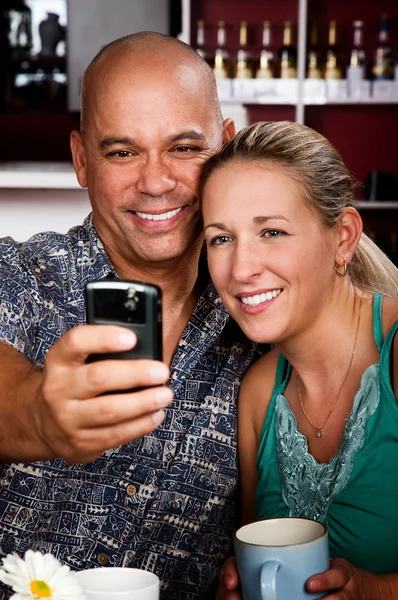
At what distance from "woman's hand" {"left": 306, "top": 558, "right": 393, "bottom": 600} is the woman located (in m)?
0.15

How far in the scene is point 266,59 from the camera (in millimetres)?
4758

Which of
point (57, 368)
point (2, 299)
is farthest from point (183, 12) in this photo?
point (57, 368)

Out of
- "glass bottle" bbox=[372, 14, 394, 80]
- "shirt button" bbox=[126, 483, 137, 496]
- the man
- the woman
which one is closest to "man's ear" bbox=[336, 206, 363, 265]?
the woman

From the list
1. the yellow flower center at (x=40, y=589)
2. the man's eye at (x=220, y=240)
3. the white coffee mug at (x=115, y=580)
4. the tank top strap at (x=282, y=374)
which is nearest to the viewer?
the yellow flower center at (x=40, y=589)

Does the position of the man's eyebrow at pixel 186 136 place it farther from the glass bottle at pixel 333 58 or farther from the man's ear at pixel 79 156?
the glass bottle at pixel 333 58

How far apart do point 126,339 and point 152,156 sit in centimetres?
79

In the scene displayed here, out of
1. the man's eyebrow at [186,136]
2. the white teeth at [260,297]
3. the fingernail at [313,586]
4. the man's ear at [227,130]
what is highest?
the man's eyebrow at [186,136]

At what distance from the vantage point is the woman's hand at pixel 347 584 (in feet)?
2.95

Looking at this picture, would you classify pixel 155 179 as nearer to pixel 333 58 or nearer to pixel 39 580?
pixel 39 580

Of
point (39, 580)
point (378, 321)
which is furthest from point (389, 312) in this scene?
point (39, 580)

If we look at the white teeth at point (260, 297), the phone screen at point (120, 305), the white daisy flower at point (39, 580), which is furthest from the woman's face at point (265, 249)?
the white daisy flower at point (39, 580)

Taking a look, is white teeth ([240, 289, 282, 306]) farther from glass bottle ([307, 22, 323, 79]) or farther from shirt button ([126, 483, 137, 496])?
glass bottle ([307, 22, 323, 79])

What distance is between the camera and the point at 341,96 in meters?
4.68

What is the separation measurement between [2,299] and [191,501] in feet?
1.48
